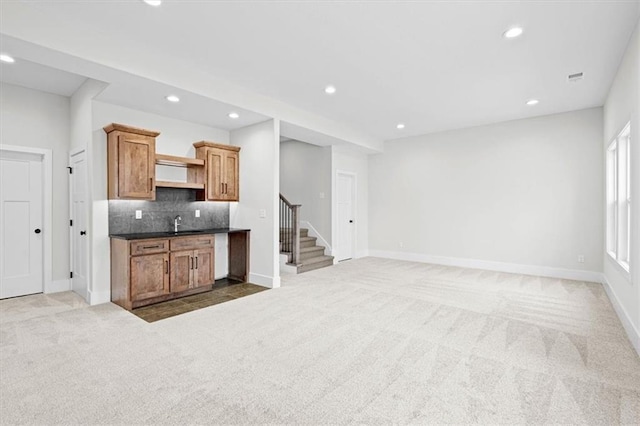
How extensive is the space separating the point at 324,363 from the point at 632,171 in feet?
11.4

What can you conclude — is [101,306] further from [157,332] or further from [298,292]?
[298,292]

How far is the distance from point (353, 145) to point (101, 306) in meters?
5.52

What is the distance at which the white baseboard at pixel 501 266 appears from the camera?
5535 millimetres

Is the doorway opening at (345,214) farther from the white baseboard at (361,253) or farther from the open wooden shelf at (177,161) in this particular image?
the open wooden shelf at (177,161)

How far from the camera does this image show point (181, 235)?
4484 millimetres

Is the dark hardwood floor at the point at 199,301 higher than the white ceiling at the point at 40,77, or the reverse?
the white ceiling at the point at 40,77

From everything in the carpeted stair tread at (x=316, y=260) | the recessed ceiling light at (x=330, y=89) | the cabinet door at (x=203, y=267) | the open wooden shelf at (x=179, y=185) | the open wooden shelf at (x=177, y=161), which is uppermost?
the recessed ceiling light at (x=330, y=89)

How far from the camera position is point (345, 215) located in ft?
26.2

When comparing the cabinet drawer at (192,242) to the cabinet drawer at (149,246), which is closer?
the cabinet drawer at (149,246)

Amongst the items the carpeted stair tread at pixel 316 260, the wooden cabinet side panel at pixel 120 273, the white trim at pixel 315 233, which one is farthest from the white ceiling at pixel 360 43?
the white trim at pixel 315 233

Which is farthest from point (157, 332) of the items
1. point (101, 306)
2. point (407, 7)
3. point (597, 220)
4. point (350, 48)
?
point (597, 220)

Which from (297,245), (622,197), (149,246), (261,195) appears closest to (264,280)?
(297,245)

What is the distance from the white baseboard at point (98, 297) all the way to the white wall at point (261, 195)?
2.05 metres

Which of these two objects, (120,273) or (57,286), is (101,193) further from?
(57,286)
